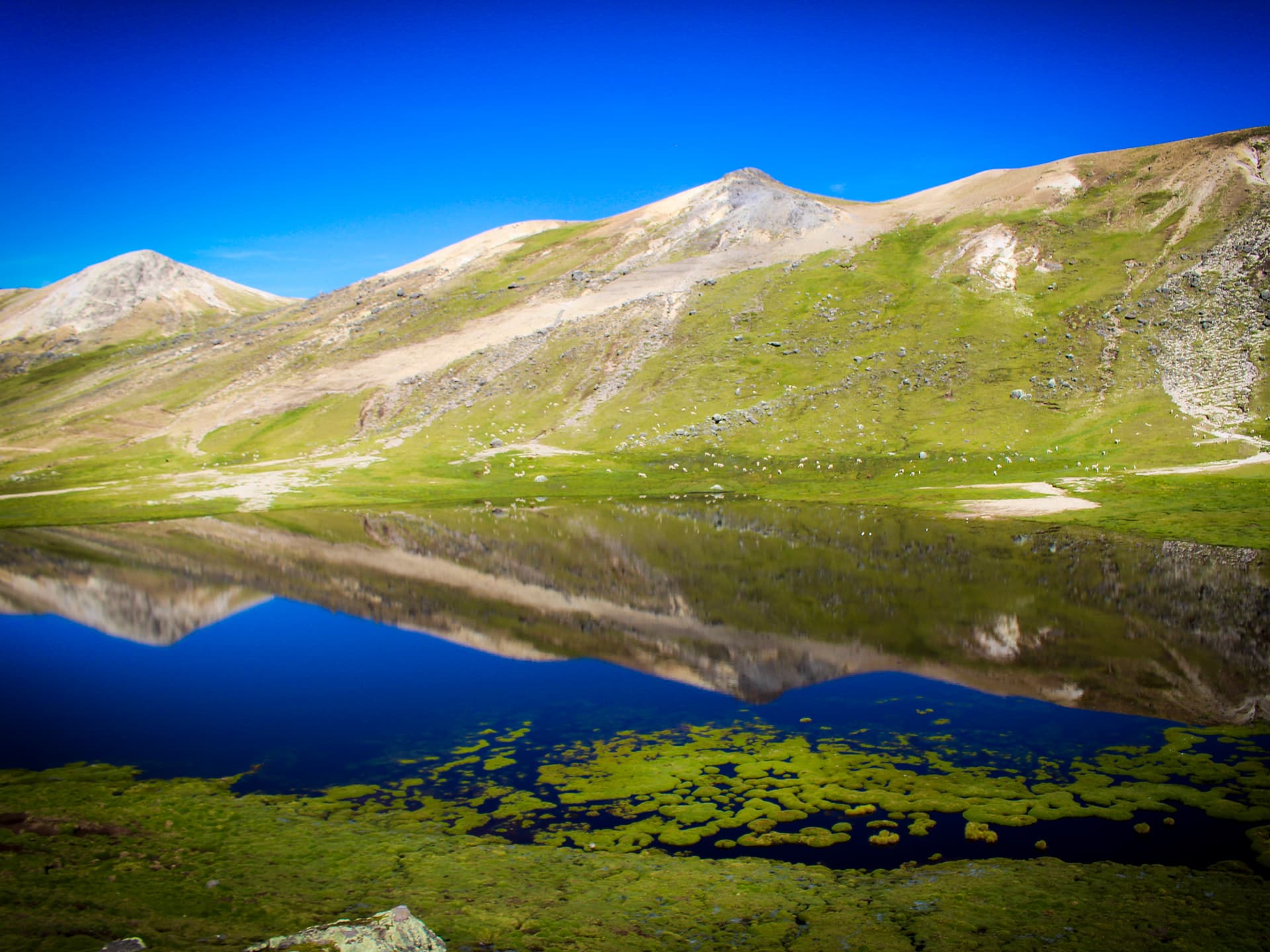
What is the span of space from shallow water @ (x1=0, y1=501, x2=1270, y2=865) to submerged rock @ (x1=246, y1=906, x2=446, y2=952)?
8124mm

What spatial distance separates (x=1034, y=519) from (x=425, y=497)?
7442 cm

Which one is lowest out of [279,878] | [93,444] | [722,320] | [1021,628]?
[1021,628]

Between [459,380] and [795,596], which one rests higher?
[459,380]

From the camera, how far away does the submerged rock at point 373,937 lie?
42.1ft

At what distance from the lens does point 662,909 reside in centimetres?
1670

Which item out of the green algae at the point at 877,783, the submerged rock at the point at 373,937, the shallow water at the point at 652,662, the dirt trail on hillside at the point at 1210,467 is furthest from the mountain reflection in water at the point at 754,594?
the dirt trail on hillside at the point at 1210,467

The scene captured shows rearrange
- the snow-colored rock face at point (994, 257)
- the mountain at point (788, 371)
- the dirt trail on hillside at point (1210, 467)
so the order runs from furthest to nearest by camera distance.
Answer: the snow-colored rock face at point (994, 257), the mountain at point (788, 371), the dirt trail on hillside at point (1210, 467)

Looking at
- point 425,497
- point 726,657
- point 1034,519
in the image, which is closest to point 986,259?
point 1034,519

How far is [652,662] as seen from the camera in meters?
39.0

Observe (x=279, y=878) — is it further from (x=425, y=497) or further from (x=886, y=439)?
(x=886, y=439)

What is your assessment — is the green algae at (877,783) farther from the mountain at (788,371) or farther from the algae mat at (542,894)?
the mountain at (788,371)

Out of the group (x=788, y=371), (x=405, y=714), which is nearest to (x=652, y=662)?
(x=405, y=714)

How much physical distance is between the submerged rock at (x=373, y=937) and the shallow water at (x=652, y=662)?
8.12m

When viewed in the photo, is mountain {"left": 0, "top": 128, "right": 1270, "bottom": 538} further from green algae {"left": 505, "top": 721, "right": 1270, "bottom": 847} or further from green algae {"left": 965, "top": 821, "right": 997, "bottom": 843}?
green algae {"left": 965, "top": 821, "right": 997, "bottom": 843}
